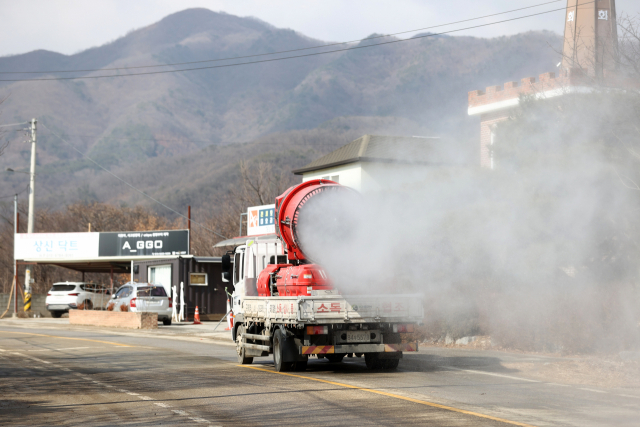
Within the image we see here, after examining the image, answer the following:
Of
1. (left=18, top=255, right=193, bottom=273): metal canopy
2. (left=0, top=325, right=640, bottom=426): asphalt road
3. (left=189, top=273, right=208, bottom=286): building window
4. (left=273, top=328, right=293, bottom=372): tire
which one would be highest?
(left=18, top=255, right=193, bottom=273): metal canopy

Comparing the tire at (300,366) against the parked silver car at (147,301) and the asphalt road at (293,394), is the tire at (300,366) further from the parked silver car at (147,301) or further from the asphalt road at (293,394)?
the parked silver car at (147,301)

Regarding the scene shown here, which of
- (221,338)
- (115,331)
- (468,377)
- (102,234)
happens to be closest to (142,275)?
(102,234)

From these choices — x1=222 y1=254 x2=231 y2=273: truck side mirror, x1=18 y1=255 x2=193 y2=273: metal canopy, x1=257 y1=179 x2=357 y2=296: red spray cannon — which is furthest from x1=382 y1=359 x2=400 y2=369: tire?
x1=18 y1=255 x2=193 y2=273: metal canopy

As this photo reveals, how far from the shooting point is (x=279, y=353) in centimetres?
1412

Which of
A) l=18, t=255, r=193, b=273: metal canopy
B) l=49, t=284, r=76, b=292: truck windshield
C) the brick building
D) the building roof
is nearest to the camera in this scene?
the building roof

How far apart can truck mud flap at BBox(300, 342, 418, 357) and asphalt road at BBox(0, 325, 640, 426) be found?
19.5 inches

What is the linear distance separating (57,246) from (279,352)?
112 ft

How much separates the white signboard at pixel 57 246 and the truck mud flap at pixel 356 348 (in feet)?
109

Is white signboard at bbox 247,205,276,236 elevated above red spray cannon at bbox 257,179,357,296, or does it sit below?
above

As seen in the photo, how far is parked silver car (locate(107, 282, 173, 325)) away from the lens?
32.8 meters

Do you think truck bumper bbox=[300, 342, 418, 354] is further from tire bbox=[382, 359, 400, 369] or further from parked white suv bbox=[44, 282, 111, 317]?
parked white suv bbox=[44, 282, 111, 317]

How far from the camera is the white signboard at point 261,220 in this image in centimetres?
3303

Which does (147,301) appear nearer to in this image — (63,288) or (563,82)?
(63,288)

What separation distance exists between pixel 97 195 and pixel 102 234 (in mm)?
113206
